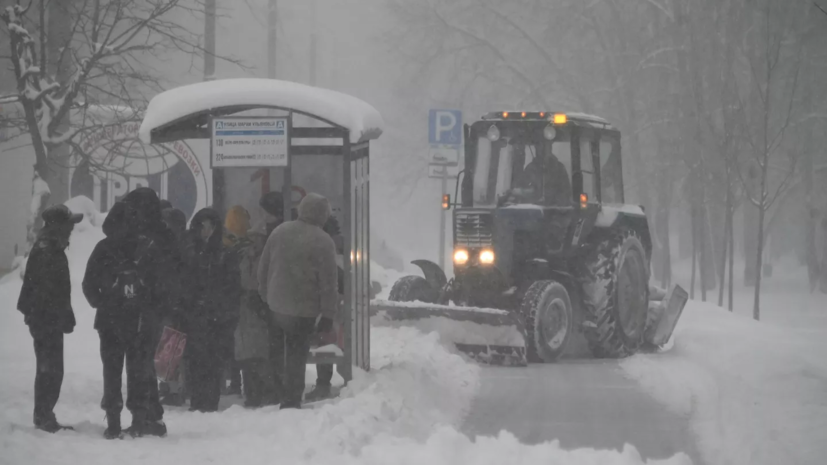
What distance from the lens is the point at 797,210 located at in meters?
34.4

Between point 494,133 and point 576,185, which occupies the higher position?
point 494,133

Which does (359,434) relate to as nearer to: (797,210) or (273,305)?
(273,305)

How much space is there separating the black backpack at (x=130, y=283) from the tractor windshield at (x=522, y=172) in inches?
234

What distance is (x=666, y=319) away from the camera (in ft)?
43.2

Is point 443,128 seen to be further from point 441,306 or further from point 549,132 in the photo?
point 441,306

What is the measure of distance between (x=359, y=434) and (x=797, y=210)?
29975 millimetres

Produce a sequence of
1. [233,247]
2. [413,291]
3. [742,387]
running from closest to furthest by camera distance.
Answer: [233,247] < [742,387] < [413,291]

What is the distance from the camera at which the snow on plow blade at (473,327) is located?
11094 millimetres

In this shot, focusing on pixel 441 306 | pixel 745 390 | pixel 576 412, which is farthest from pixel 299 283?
pixel 745 390

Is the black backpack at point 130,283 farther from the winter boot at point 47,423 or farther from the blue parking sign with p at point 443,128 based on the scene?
the blue parking sign with p at point 443,128

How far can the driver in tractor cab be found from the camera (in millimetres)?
12320

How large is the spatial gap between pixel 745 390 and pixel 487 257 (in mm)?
3694

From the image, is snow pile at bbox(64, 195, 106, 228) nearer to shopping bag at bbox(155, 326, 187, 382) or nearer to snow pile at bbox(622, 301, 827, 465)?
shopping bag at bbox(155, 326, 187, 382)

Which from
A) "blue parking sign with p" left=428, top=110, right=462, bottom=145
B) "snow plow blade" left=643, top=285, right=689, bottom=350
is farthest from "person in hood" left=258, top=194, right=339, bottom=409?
"blue parking sign with p" left=428, top=110, right=462, bottom=145
